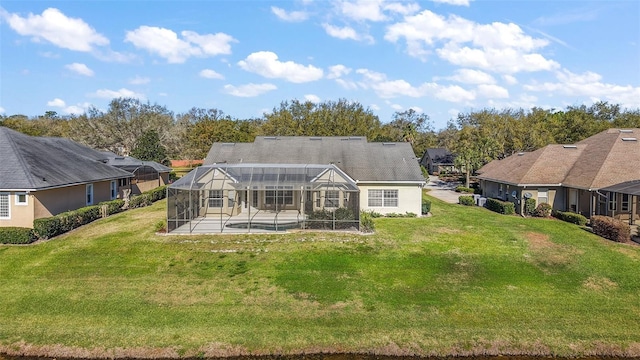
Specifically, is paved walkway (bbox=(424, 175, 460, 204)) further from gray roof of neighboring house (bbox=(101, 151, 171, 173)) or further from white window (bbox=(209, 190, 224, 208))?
gray roof of neighboring house (bbox=(101, 151, 171, 173))

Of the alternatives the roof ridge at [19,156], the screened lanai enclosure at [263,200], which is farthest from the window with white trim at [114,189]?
the screened lanai enclosure at [263,200]

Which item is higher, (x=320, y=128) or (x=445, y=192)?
(x=320, y=128)

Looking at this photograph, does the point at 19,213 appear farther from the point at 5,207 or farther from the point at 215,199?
the point at 215,199

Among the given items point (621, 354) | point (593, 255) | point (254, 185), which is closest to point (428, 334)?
point (621, 354)

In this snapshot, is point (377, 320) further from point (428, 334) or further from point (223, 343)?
point (223, 343)

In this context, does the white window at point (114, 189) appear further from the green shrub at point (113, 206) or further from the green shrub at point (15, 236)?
the green shrub at point (15, 236)

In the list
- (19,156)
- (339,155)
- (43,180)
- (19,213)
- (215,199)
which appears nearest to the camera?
(19,213)

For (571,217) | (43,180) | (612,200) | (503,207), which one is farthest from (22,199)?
(612,200)
